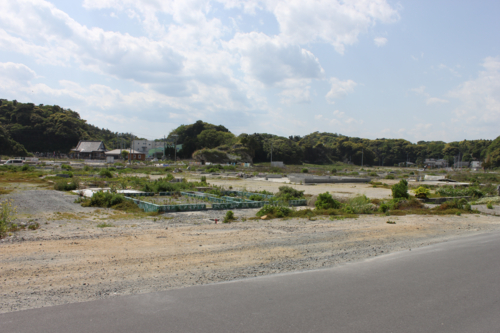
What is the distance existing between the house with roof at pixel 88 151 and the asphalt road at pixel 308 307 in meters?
99.6

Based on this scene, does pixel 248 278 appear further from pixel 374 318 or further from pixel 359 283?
pixel 374 318

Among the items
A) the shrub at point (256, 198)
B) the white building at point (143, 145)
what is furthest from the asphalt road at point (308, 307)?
the white building at point (143, 145)

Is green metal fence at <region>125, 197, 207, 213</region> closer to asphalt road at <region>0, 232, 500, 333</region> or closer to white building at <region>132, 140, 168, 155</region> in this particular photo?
asphalt road at <region>0, 232, 500, 333</region>

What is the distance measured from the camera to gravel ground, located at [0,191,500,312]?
573 centimetres

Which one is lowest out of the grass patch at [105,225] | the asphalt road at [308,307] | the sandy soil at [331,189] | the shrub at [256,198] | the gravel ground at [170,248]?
the sandy soil at [331,189]

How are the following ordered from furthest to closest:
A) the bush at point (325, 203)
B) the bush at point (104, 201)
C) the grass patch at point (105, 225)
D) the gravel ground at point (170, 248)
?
1. the bush at point (325, 203)
2. the bush at point (104, 201)
3. the grass patch at point (105, 225)
4. the gravel ground at point (170, 248)

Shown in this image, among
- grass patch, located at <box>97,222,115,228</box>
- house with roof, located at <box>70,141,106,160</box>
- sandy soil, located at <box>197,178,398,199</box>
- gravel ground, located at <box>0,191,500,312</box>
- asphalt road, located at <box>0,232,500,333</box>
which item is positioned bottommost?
sandy soil, located at <box>197,178,398,199</box>

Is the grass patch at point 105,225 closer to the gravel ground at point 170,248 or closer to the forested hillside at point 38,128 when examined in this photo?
the gravel ground at point 170,248

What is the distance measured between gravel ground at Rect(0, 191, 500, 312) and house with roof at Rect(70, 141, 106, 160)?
88371 mm

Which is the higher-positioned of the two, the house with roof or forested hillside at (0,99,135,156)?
forested hillside at (0,99,135,156)

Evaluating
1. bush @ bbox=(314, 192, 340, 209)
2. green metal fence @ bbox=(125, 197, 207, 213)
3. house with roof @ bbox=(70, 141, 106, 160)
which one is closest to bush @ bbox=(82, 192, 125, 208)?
green metal fence @ bbox=(125, 197, 207, 213)

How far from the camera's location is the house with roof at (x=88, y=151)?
311 feet

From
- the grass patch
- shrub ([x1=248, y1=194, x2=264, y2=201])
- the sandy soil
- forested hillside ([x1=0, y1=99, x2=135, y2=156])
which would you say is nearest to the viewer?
the grass patch

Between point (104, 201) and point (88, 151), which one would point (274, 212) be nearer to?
point (104, 201)
